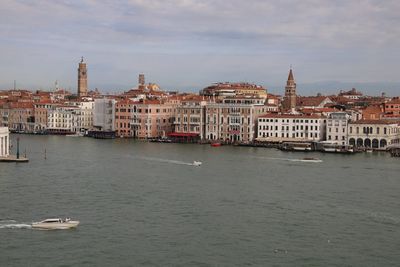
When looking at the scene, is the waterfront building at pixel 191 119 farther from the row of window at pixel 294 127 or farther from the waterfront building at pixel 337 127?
the waterfront building at pixel 337 127

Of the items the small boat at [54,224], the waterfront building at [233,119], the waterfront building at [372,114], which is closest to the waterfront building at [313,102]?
the waterfront building at [372,114]

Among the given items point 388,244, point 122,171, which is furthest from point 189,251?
point 122,171

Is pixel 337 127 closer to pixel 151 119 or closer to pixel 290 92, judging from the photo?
pixel 290 92

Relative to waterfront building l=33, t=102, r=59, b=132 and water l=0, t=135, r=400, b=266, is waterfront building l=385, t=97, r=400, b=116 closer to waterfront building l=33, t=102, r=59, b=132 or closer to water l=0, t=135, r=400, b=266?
water l=0, t=135, r=400, b=266

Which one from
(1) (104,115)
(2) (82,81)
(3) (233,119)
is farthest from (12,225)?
(2) (82,81)

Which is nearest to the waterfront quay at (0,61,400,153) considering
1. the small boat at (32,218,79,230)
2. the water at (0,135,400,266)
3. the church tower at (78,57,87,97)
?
the water at (0,135,400,266)

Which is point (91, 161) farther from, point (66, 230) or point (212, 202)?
point (66, 230)
